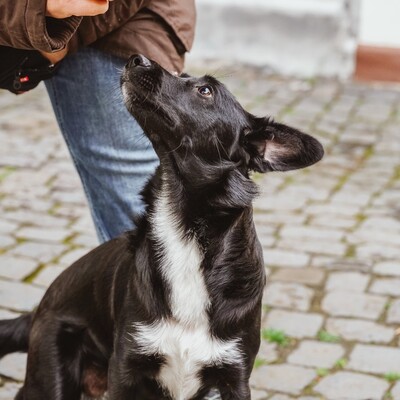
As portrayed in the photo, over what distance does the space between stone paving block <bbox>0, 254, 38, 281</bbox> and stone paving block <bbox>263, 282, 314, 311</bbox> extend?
1241mm

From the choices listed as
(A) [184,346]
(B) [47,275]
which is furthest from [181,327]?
(B) [47,275]

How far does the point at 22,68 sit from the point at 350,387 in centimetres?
186

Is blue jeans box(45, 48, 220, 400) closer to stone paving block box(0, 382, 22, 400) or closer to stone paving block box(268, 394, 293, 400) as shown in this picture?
stone paving block box(268, 394, 293, 400)

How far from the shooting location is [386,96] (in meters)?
8.38

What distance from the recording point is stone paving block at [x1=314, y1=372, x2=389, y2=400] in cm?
386

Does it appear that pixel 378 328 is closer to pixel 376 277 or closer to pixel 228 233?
pixel 376 277

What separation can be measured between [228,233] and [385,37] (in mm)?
6055

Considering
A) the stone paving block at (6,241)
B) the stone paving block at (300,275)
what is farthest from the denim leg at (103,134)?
the stone paving block at (6,241)

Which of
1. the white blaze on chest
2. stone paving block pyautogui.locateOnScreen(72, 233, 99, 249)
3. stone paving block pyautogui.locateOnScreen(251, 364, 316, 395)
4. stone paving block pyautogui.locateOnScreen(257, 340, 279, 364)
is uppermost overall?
the white blaze on chest

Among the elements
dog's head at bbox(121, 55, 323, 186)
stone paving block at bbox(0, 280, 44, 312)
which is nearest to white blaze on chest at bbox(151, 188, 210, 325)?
dog's head at bbox(121, 55, 323, 186)

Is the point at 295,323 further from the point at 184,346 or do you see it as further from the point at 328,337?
the point at 184,346

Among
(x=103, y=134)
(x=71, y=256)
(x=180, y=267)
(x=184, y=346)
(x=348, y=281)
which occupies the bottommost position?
(x=71, y=256)

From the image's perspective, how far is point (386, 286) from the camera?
4.83m

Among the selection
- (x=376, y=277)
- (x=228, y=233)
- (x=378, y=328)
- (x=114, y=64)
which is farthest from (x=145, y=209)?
(x=376, y=277)
